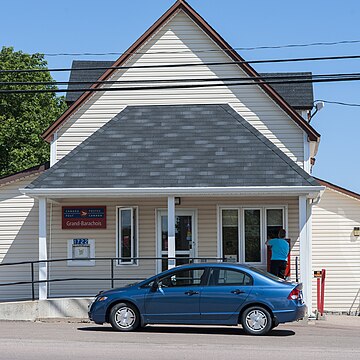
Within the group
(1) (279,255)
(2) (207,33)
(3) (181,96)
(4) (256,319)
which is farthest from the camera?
(3) (181,96)

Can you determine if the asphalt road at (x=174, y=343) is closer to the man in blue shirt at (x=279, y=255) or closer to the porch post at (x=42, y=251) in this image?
the porch post at (x=42, y=251)

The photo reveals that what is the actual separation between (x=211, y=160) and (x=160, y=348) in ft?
27.1

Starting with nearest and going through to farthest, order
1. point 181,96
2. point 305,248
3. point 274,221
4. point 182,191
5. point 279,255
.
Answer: point 279,255
point 182,191
point 305,248
point 274,221
point 181,96

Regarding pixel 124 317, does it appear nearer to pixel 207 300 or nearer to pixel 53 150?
pixel 207 300

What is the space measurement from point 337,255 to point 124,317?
35.0 feet

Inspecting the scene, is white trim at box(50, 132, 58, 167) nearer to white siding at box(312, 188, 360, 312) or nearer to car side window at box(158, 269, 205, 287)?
car side window at box(158, 269, 205, 287)

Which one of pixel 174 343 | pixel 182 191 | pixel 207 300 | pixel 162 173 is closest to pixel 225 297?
pixel 207 300

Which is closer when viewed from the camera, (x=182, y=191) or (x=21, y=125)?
(x=182, y=191)

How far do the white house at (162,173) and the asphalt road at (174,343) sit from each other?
3.29 metres

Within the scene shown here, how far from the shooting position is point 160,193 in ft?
67.9

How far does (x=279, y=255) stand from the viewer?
20.4 m


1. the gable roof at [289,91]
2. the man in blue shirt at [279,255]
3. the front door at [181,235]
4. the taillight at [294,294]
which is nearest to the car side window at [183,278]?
the taillight at [294,294]

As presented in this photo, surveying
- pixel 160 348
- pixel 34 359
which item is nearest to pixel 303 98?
pixel 160 348

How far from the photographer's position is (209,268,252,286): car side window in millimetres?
16703
